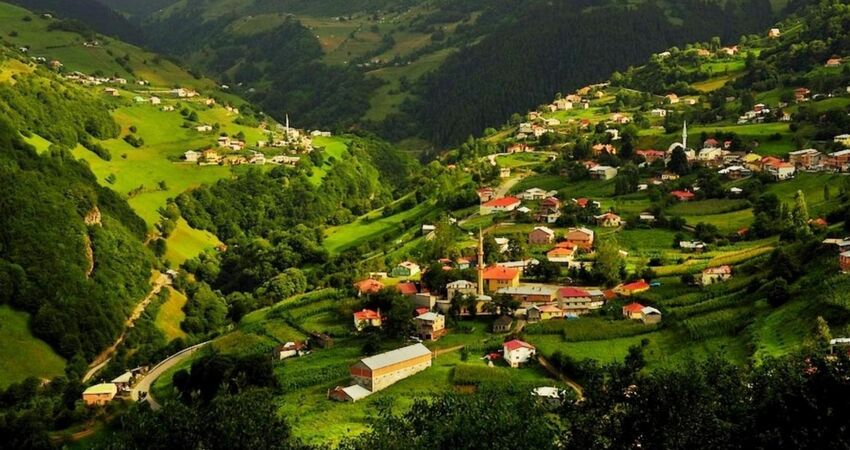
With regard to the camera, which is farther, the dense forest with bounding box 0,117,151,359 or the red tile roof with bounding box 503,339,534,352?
the dense forest with bounding box 0,117,151,359

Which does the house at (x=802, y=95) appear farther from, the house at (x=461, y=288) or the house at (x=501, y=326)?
the house at (x=501, y=326)

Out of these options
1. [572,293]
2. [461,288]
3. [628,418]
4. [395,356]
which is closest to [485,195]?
[461,288]

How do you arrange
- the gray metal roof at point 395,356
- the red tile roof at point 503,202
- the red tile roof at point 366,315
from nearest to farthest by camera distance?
the gray metal roof at point 395,356, the red tile roof at point 366,315, the red tile roof at point 503,202

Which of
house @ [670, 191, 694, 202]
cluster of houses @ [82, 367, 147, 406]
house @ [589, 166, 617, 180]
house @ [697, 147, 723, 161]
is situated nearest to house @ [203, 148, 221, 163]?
house @ [589, 166, 617, 180]

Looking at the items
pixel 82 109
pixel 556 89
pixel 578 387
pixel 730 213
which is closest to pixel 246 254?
pixel 82 109

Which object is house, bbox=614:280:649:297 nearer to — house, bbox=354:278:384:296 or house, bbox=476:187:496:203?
house, bbox=354:278:384:296

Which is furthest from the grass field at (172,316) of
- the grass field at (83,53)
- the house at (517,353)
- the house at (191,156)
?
the grass field at (83,53)
